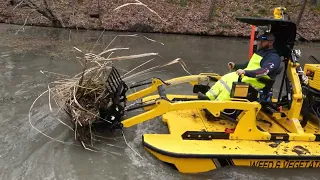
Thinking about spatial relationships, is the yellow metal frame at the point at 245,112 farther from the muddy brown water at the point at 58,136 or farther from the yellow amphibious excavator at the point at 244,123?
the muddy brown water at the point at 58,136

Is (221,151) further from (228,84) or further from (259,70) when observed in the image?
(259,70)

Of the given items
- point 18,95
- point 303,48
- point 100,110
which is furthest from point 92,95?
point 303,48

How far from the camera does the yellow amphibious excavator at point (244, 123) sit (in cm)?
479

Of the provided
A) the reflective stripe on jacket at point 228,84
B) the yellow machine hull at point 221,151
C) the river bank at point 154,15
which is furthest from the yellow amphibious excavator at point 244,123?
the river bank at point 154,15

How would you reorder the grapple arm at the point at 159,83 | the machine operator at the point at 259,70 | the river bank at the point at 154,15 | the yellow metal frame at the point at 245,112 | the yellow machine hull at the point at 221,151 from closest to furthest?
the yellow machine hull at the point at 221,151 → the yellow metal frame at the point at 245,112 → the machine operator at the point at 259,70 → the grapple arm at the point at 159,83 → the river bank at the point at 154,15

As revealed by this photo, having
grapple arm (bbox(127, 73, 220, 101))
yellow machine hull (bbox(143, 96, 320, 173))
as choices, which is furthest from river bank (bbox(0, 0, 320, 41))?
yellow machine hull (bbox(143, 96, 320, 173))

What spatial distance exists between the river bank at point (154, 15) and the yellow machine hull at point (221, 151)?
9972 mm

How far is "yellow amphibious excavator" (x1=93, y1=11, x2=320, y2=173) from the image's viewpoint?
479 centimetres

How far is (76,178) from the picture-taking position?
4.58 metres

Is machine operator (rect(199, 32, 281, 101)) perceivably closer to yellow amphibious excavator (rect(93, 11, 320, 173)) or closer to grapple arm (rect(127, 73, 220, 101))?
yellow amphibious excavator (rect(93, 11, 320, 173))

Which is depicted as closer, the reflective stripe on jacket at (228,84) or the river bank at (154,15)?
the reflective stripe on jacket at (228,84)

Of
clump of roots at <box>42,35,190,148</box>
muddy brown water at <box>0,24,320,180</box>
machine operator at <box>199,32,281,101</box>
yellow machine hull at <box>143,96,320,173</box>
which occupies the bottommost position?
muddy brown water at <box>0,24,320,180</box>

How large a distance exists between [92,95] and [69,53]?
5213mm

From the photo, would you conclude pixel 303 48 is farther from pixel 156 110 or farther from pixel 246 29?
pixel 156 110
